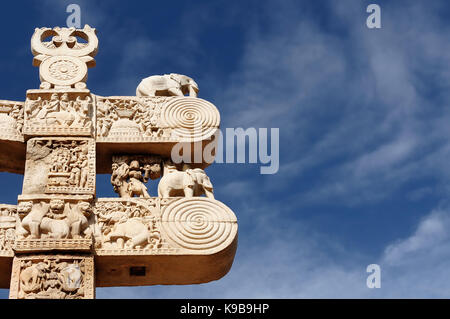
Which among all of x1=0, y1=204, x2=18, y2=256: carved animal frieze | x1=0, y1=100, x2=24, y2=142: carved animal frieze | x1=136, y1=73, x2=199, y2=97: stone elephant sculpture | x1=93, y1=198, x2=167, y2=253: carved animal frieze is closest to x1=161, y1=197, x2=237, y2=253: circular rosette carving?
x1=93, y1=198, x2=167, y2=253: carved animal frieze

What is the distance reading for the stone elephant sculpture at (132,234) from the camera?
833 centimetres

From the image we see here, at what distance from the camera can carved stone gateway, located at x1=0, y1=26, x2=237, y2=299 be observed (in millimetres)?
8086

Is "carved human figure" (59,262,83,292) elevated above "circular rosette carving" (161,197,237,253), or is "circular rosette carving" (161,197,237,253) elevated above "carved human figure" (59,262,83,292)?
"circular rosette carving" (161,197,237,253)

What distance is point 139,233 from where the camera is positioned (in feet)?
27.5

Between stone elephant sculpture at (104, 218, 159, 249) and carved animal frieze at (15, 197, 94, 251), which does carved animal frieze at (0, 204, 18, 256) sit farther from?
stone elephant sculpture at (104, 218, 159, 249)

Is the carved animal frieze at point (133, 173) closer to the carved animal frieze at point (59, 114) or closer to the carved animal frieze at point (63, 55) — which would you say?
the carved animal frieze at point (59, 114)

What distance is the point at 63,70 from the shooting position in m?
9.48

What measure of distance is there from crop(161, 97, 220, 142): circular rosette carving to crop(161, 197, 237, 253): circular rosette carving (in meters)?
0.85

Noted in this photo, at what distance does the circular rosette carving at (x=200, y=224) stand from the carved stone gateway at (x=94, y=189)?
0.03 feet
